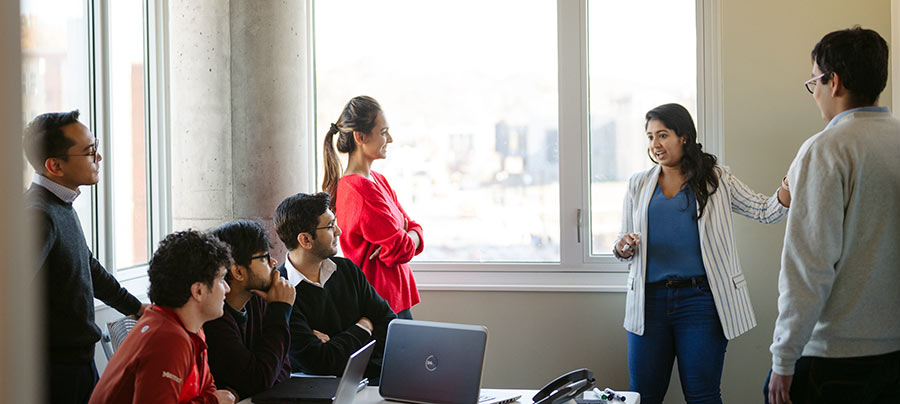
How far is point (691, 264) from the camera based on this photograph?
3.39m

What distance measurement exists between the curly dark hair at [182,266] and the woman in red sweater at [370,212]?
1.19 m

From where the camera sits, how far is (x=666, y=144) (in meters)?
3.46

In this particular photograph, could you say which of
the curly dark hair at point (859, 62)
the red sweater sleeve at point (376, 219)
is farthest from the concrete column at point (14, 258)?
the red sweater sleeve at point (376, 219)

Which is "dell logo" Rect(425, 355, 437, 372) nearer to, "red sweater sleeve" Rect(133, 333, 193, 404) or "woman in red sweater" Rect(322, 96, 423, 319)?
"red sweater sleeve" Rect(133, 333, 193, 404)

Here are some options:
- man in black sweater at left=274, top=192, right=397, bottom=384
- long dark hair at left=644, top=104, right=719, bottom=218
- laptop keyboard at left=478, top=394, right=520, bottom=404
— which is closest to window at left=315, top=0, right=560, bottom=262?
long dark hair at left=644, top=104, right=719, bottom=218

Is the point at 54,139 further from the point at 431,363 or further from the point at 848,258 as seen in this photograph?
the point at 848,258

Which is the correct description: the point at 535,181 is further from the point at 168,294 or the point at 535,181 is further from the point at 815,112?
the point at 168,294

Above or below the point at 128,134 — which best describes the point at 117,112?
above

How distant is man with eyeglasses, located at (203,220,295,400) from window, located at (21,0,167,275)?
125 cm

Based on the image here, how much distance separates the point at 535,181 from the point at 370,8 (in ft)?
4.95

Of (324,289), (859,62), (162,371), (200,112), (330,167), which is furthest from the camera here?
(200,112)

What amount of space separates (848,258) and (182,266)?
1.90 meters

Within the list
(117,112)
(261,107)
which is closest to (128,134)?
(117,112)

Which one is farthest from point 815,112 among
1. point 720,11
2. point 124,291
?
point 124,291
